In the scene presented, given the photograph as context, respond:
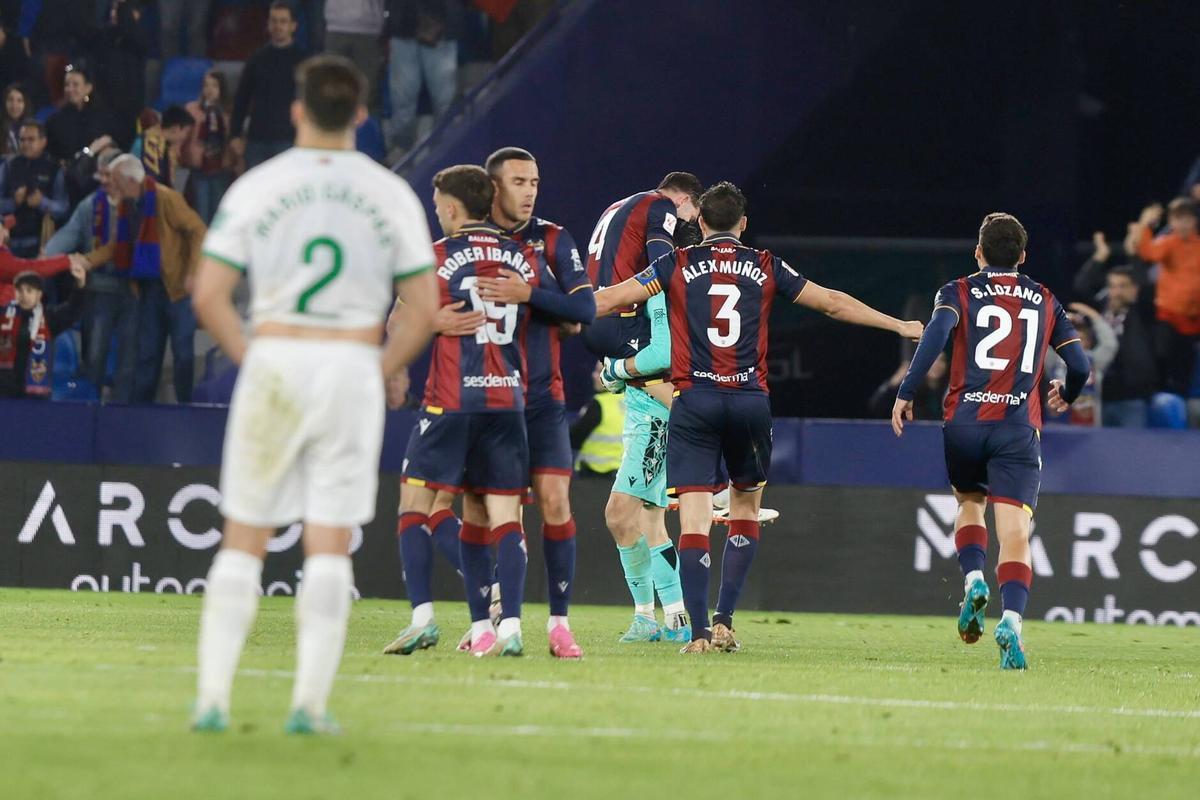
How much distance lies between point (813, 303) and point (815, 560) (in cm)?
559

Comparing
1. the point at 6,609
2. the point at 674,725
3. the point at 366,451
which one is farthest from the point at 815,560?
the point at 366,451

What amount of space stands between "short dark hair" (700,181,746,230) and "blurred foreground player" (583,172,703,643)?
100 cm

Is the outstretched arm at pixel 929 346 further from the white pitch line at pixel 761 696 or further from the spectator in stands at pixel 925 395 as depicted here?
the spectator in stands at pixel 925 395

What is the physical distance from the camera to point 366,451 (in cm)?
575

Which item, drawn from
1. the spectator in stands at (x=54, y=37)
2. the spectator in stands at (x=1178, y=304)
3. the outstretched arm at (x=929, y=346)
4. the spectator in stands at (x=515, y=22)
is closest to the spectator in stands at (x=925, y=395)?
the spectator in stands at (x=1178, y=304)

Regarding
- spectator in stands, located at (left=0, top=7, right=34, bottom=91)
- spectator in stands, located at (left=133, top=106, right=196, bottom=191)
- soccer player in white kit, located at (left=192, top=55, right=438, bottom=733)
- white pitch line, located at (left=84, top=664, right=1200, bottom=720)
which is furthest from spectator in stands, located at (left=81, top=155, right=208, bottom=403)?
soccer player in white kit, located at (left=192, top=55, right=438, bottom=733)

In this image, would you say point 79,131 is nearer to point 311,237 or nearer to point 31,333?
point 31,333

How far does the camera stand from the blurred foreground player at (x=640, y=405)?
36.1ft

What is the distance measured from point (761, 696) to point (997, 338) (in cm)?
334

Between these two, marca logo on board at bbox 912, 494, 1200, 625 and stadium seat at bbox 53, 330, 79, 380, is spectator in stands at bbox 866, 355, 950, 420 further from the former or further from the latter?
stadium seat at bbox 53, 330, 79, 380

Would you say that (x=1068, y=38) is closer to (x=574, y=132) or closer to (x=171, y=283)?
(x=574, y=132)

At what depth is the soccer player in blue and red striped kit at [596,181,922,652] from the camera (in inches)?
392

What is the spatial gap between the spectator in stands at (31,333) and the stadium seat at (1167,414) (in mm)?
9076

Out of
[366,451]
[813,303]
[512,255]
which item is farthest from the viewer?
[813,303]
